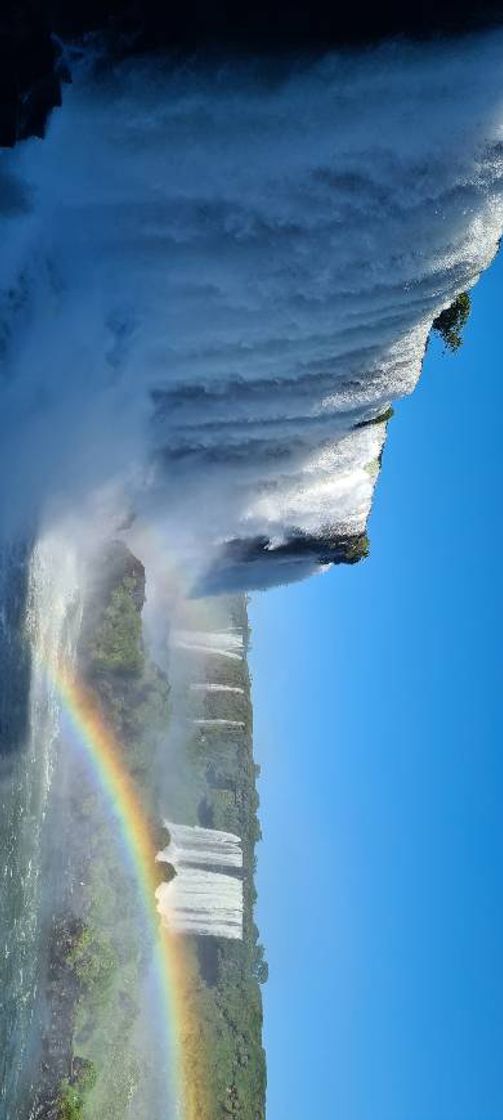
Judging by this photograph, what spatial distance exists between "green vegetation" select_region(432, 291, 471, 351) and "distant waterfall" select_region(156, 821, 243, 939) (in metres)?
25.2

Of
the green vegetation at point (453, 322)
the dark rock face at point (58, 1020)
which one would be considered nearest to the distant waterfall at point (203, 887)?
the dark rock face at point (58, 1020)

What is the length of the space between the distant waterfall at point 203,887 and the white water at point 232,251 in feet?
80.4

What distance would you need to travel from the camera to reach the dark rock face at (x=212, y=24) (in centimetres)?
725

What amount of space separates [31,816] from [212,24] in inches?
548

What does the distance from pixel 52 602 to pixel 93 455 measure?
143 inches

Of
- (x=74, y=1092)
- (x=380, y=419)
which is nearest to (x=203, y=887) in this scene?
(x=74, y=1092)

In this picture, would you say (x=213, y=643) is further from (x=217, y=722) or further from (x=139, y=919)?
(x=139, y=919)

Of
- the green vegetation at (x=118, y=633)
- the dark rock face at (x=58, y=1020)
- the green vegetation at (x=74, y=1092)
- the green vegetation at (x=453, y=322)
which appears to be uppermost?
the green vegetation at (x=453, y=322)

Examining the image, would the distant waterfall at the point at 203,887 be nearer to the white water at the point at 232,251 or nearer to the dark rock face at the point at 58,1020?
the dark rock face at the point at 58,1020

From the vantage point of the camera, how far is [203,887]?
115 ft

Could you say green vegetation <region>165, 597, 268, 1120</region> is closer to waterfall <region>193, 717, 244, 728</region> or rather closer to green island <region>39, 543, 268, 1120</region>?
green island <region>39, 543, 268, 1120</region>

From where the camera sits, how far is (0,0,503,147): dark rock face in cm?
725

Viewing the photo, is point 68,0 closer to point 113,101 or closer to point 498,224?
point 113,101

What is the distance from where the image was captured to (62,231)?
8.95m
